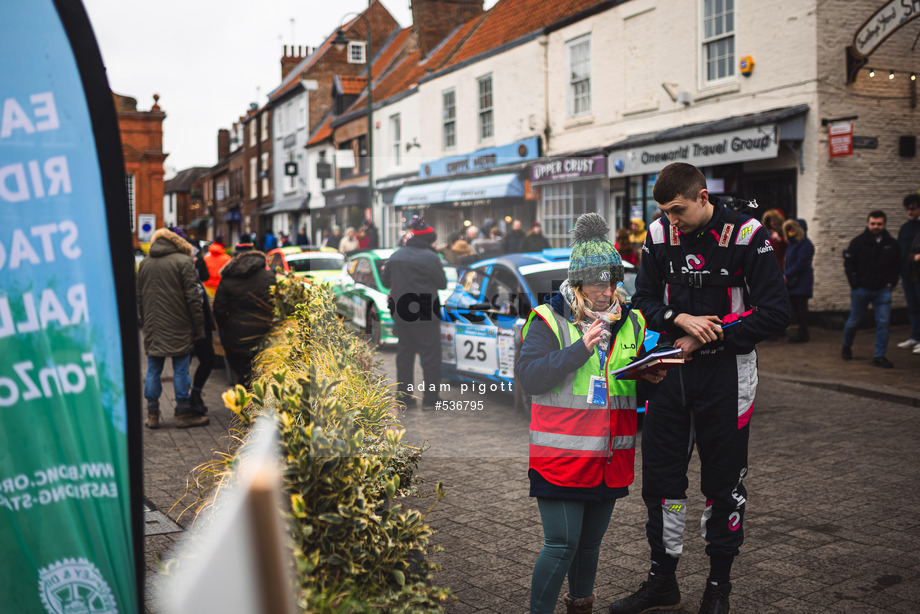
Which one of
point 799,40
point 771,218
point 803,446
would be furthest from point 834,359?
point 799,40

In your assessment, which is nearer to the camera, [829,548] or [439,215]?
[829,548]

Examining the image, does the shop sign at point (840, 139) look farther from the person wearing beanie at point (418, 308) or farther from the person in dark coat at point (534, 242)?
the person wearing beanie at point (418, 308)

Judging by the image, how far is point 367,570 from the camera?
2826 millimetres

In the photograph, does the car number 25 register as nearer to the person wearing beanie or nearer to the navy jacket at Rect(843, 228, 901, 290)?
the person wearing beanie

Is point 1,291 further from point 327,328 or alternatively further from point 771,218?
point 771,218

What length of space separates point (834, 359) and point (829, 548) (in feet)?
23.5

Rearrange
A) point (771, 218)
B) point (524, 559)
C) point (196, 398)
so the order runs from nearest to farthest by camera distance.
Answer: point (524, 559) → point (196, 398) → point (771, 218)

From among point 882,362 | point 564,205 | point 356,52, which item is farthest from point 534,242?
point 356,52

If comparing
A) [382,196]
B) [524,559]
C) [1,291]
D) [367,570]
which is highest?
[382,196]

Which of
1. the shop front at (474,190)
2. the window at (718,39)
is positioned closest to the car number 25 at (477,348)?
the window at (718,39)

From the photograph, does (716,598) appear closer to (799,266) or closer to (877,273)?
(877,273)

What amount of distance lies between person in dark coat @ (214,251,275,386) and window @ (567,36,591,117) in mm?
12829

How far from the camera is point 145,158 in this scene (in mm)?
42438

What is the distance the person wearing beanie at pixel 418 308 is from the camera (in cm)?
891
